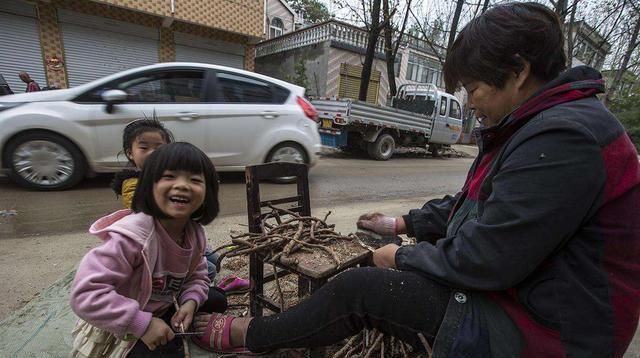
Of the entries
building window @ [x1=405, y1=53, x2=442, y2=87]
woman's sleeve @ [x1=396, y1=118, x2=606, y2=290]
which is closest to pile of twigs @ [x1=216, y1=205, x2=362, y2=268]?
woman's sleeve @ [x1=396, y1=118, x2=606, y2=290]

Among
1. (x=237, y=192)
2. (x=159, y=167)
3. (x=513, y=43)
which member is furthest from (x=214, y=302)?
(x=237, y=192)

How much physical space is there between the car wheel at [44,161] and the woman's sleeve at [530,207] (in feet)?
15.7

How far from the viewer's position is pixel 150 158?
1.52m

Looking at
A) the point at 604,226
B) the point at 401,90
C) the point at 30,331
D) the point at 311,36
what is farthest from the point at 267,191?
the point at 311,36

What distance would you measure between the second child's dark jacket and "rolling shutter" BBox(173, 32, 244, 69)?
12.3m

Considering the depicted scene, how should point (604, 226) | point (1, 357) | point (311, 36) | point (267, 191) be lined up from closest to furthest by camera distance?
1. point (604, 226)
2. point (1, 357)
3. point (267, 191)
4. point (311, 36)

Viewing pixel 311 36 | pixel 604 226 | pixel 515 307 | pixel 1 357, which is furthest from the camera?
pixel 311 36

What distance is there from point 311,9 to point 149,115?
20717mm

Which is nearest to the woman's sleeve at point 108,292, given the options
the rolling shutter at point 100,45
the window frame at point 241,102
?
the window frame at point 241,102

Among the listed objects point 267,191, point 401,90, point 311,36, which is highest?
point 311,36

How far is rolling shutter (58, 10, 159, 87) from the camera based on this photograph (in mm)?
9906

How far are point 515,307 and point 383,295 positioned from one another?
Answer: 0.39 meters

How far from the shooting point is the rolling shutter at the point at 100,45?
390 inches

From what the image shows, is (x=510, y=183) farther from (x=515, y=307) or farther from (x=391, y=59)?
(x=391, y=59)
